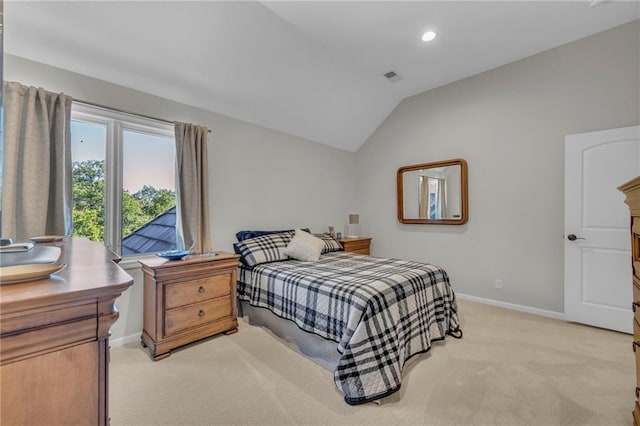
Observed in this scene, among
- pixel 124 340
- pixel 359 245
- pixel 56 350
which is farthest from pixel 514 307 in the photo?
pixel 124 340

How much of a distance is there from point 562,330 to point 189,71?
4450mm

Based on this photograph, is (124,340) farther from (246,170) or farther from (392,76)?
(392,76)

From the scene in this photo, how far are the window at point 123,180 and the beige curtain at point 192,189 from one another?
21cm

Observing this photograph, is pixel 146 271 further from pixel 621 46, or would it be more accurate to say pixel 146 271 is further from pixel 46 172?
pixel 621 46

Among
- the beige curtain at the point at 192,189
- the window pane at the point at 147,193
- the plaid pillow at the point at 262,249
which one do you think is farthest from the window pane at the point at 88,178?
the plaid pillow at the point at 262,249

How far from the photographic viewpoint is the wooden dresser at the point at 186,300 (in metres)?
2.23

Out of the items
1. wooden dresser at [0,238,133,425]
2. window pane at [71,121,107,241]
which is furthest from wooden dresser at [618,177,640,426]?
window pane at [71,121,107,241]

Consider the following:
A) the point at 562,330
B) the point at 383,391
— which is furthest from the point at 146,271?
the point at 562,330

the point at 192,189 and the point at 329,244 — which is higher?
the point at 192,189

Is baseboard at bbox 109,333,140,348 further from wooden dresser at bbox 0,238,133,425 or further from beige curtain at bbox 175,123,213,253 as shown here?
wooden dresser at bbox 0,238,133,425

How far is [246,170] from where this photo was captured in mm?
3471

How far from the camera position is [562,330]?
2725mm

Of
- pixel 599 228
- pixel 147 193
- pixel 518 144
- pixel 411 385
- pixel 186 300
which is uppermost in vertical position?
pixel 518 144

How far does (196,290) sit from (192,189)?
103cm
